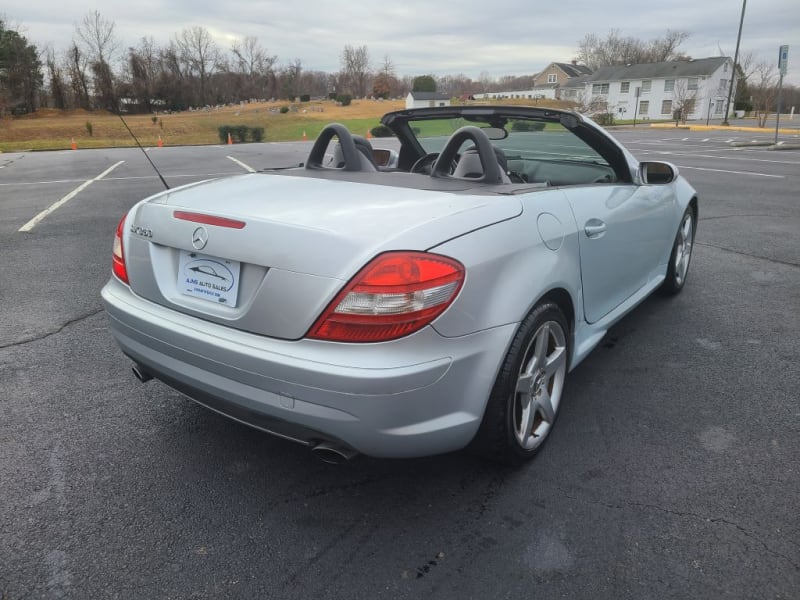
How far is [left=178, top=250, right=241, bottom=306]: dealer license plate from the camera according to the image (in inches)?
83.5

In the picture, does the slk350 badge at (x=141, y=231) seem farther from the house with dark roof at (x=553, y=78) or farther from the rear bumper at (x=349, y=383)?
the house with dark roof at (x=553, y=78)

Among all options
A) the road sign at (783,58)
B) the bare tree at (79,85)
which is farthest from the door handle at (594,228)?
the bare tree at (79,85)

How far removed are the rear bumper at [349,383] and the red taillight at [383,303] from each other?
0.12 ft

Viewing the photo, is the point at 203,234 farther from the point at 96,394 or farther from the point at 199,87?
the point at 199,87

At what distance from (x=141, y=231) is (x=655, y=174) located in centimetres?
304

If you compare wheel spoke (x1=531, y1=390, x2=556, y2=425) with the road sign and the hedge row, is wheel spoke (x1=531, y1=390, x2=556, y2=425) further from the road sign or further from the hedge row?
the hedge row

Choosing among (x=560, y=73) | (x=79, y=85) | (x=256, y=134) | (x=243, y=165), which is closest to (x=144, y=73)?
(x=79, y=85)

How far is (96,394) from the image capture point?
10.5ft

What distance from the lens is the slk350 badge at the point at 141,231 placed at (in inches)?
95.3

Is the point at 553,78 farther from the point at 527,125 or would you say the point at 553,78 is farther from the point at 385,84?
the point at 527,125

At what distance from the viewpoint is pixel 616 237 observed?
313 cm

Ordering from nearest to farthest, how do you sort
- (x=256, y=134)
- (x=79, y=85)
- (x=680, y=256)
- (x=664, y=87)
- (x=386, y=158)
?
(x=386, y=158)
(x=680, y=256)
(x=256, y=134)
(x=79, y=85)
(x=664, y=87)

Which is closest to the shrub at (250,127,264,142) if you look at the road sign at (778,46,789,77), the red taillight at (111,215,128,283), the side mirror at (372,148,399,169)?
the road sign at (778,46,789,77)

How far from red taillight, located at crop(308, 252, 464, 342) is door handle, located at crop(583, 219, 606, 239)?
1.14 metres
